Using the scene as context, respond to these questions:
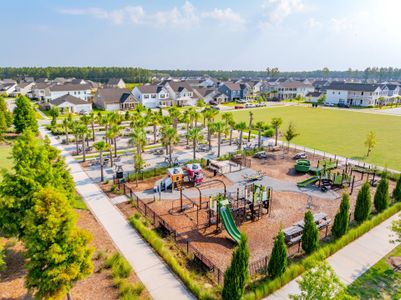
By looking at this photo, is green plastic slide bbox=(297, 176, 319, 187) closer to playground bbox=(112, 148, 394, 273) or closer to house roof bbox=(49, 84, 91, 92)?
playground bbox=(112, 148, 394, 273)

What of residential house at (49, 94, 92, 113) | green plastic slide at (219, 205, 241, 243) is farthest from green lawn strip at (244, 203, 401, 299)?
residential house at (49, 94, 92, 113)

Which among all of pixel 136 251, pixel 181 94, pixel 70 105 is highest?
pixel 181 94

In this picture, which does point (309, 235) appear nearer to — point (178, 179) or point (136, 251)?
point (136, 251)

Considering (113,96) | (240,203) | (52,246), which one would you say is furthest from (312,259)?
(113,96)

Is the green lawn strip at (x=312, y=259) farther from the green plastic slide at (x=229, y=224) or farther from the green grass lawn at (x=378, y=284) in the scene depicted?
the green plastic slide at (x=229, y=224)

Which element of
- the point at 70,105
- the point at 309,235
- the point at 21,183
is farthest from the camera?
the point at 70,105

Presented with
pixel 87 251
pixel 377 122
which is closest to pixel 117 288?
pixel 87 251

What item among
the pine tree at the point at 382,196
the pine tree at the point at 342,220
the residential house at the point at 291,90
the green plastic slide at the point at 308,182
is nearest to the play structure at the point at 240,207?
the pine tree at the point at 342,220
